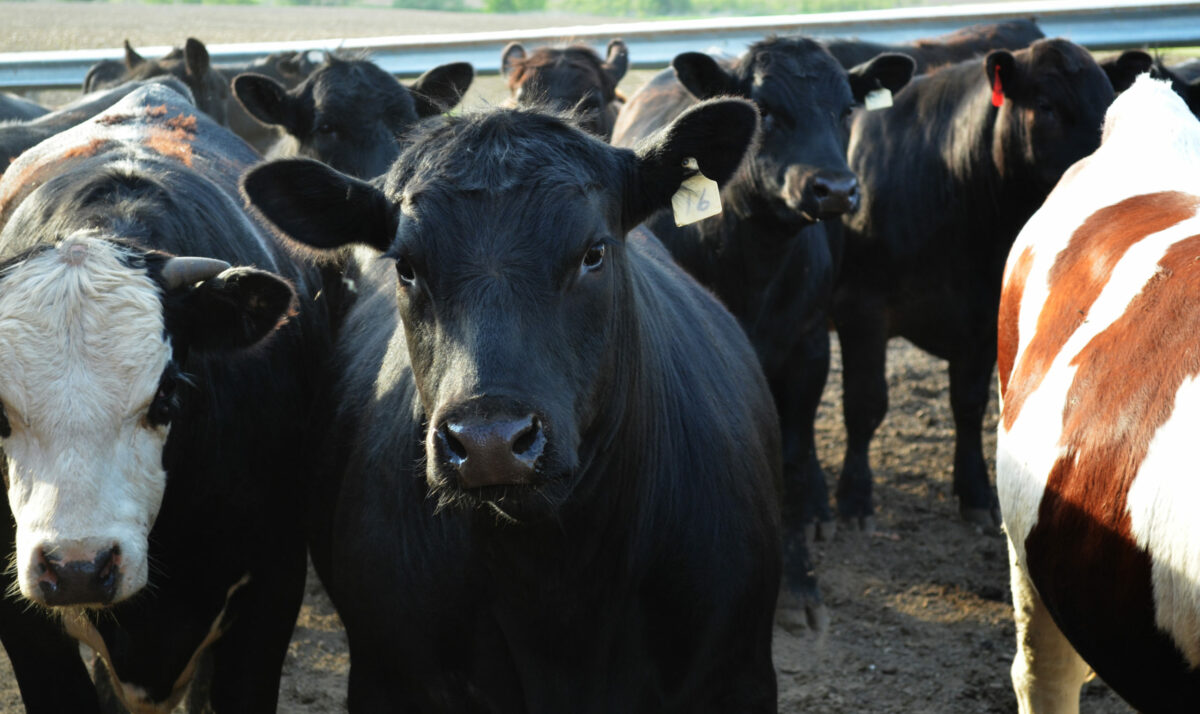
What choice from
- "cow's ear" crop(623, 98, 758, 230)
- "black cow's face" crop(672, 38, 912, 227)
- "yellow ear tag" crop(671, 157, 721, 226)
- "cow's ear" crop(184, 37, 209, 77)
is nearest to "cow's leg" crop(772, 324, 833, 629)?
"black cow's face" crop(672, 38, 912, 227)

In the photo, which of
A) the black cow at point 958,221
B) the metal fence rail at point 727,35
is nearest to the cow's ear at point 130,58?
the metal fence rail at point 727,35

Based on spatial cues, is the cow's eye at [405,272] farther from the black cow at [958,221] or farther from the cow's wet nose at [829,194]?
the black cow at [958,221]

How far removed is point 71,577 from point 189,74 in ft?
20.5

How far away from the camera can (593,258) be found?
2.74 meters

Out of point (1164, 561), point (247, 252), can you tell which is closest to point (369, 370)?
point (247, 252)

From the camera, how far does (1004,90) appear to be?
608 cm

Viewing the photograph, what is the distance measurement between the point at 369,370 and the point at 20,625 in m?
1.31

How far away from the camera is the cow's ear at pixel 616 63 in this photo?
8.01 m

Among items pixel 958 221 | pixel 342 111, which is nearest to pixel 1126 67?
pixel 958 221

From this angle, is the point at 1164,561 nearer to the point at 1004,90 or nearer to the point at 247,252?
the point at 247,252

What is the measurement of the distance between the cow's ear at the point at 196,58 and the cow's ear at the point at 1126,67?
5.58m

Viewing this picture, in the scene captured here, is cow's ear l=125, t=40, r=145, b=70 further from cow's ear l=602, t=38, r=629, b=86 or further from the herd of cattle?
the herd of cattle

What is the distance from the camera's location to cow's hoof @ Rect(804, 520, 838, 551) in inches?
232

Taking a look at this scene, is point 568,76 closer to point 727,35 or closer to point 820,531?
point 727,35
